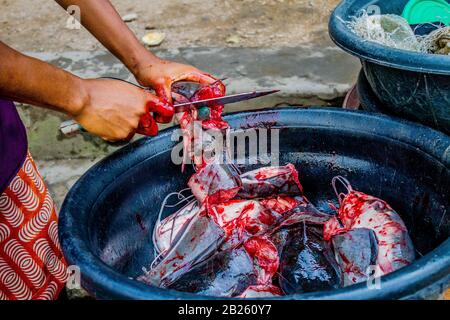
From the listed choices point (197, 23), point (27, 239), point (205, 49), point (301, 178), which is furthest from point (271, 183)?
point (197, 23)

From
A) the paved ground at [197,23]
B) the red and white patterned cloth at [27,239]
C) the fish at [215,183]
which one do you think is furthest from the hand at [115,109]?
the paved ground at [197,23]

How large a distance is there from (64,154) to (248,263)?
2355 millimetres

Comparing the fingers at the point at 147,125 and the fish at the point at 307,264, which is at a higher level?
the fingers at the point at 147,125

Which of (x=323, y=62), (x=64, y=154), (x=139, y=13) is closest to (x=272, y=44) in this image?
(x=323, y=62)

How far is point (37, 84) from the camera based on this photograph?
1.62 m

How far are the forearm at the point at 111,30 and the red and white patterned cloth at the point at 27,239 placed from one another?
1.70 feet

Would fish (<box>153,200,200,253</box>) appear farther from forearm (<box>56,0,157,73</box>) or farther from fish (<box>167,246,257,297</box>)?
forearm (<box>56,0,157,73</box>)

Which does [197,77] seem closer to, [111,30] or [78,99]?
[111,30]

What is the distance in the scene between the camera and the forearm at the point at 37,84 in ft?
5.16

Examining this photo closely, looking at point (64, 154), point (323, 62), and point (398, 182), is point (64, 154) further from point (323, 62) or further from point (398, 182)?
point (398, 182)

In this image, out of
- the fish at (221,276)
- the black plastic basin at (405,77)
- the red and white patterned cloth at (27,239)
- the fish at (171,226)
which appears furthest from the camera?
the red and white patterned cloth at (27,239)

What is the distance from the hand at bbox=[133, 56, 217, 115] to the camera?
6.51 ft

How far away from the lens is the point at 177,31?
4.35 m

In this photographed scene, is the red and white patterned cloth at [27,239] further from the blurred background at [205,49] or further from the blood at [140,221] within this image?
the blurred background at [205,49]
